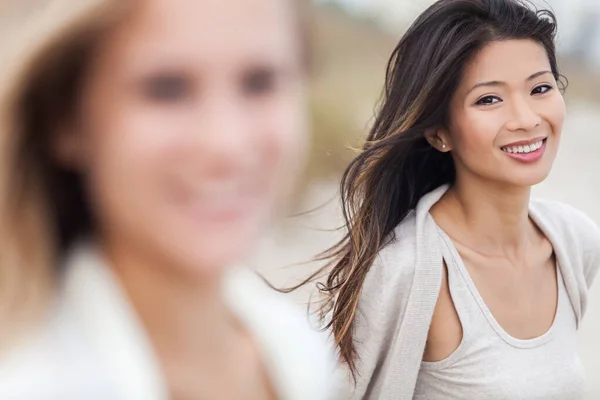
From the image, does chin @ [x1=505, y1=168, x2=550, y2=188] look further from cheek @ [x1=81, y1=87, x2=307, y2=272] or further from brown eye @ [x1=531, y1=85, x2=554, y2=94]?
cheek @ [x1=81, y1=87, x2=307, y2=272]

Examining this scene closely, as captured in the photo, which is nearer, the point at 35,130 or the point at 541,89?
the point at 35,130

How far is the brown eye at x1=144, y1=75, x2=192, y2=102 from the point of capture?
478 mm

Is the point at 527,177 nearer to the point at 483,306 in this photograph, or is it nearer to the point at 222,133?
the point at 483,306

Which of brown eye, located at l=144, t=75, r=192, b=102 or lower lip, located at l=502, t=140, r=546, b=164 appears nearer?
brown eye, located at l=144, t=75, r=192, b=102

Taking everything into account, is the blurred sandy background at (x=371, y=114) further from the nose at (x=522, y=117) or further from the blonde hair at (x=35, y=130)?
the blonde hair at (x=35, y=130)

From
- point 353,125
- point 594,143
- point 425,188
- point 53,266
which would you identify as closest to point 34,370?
point 53,266

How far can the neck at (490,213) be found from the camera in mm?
1348

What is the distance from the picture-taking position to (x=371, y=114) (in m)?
2.81

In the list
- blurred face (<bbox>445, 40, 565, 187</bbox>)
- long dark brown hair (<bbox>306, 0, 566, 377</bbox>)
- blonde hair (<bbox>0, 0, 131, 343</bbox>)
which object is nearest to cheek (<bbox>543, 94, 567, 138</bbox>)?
blurred face (<bbox>445, 40, 565, 187</bbox>)

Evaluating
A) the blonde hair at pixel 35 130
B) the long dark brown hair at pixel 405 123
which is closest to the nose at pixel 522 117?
the long dark brown hair at pixel 405 123

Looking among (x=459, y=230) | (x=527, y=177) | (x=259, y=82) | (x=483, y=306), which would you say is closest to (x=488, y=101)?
(x=527, y=177)

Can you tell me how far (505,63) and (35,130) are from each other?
936 mm

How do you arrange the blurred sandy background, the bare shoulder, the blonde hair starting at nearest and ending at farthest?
the blonde hair
the bare shoulder
the blurred sandy background

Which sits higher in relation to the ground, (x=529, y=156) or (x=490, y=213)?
(x=529, y=156)
